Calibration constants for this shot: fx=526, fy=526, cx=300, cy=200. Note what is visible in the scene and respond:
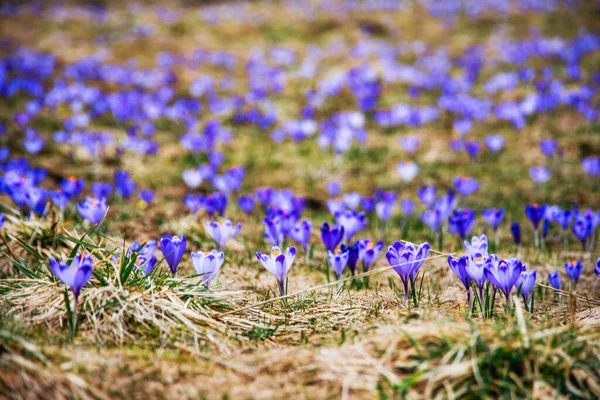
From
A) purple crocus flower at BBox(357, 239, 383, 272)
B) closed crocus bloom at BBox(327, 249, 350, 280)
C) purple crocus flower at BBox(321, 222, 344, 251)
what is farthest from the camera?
purple crocus flower at BBox(321, 222, 344, 251)

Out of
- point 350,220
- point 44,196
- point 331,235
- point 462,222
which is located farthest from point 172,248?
point 462,222

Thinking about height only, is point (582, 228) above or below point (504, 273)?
above

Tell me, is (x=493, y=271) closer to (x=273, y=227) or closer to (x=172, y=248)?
(x=273, y=227)

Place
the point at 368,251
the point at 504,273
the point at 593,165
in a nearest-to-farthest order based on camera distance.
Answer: the point at 504,273 < the point at 368,251 < the point at 593,165

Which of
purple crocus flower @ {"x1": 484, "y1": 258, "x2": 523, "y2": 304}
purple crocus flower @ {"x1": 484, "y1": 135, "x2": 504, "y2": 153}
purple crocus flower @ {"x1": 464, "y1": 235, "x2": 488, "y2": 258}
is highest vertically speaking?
purple crocus flower @ {"x1": 484, "y1": 135, "x2": 504, "y2": 153}

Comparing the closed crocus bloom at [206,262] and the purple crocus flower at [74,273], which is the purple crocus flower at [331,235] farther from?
the purple crocus flower at [74,273]

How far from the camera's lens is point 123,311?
2715mm

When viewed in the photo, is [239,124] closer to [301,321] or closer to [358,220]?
[358,220]

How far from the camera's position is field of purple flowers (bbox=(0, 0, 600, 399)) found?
92.7 inches

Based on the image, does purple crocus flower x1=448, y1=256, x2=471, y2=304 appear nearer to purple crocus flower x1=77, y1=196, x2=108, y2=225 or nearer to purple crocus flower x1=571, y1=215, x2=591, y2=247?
purple crocus flower x1=571, y1=215, x2=591, y2=247

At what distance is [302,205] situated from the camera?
16.1 feet

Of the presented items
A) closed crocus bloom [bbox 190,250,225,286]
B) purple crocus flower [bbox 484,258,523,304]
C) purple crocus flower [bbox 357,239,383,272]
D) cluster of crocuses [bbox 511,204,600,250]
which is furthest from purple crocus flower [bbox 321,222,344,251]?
cluster of crocuses [bbox 511,204,600,250]

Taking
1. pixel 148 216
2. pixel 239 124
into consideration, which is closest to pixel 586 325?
pixel 148 216

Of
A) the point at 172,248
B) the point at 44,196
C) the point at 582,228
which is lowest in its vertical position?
the point at 172,248
